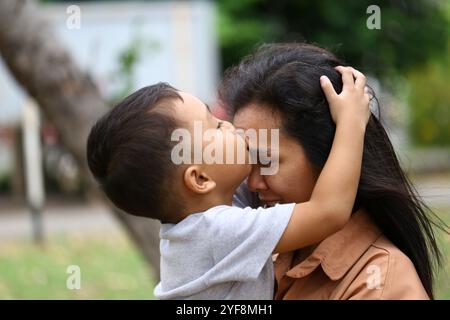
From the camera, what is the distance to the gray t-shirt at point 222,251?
1.86 metres

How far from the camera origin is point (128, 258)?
835 cm

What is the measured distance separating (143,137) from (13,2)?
9.24 feet

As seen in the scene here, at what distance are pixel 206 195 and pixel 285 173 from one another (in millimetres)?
183

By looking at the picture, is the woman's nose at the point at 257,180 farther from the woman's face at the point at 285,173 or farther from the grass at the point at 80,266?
the grass at the point at 80,266

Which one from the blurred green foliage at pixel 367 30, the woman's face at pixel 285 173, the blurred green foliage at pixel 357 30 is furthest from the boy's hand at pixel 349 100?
the blurred green foliage at pixel 367 30

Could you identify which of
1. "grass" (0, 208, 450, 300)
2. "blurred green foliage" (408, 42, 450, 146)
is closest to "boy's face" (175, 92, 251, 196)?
"grass" (0, 208, 450, 300)

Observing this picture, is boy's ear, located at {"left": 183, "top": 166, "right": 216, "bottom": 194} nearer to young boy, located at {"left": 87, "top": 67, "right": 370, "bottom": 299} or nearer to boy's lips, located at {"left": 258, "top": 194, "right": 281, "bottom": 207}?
young boy, located at {"left": 87, "top": 67, "right": 370, "bottom": 299}

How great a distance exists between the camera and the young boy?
187 centimetres

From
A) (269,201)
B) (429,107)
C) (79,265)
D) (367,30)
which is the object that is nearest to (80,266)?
A: (79,265)

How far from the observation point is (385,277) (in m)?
1.84

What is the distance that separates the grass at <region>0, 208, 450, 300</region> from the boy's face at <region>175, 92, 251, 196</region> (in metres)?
3.53

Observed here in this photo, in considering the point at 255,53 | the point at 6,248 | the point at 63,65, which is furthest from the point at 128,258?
the point at 255,53

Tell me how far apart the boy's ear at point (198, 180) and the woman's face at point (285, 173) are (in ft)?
0.40
